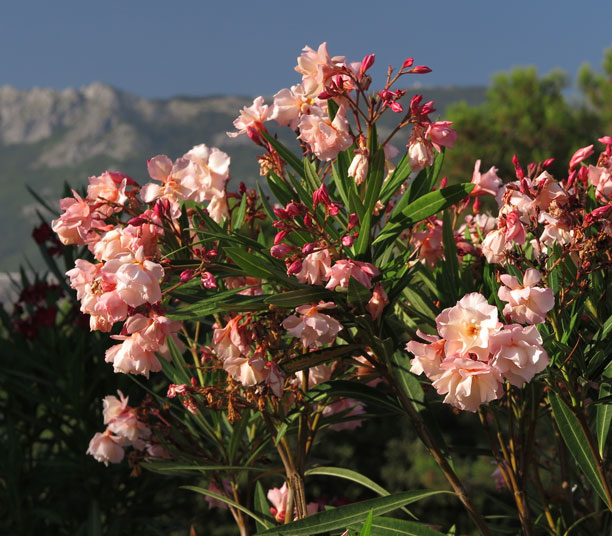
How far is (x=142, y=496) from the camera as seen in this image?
6.87 feet

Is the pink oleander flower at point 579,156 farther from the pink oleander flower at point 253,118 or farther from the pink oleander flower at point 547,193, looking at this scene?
the pink oleander flower at point 253,118

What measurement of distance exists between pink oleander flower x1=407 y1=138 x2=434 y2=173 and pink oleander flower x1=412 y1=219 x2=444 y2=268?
20 centimetres

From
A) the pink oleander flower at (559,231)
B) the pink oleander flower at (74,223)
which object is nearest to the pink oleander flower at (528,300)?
the pink oleander flower at (559,231)

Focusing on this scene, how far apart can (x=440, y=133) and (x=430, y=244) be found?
230mm

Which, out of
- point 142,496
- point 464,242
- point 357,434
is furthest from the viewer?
point 357,434

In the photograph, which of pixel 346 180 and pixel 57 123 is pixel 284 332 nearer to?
pixel 346 180

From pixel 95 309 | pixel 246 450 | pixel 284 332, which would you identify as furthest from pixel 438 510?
pixel 95 309

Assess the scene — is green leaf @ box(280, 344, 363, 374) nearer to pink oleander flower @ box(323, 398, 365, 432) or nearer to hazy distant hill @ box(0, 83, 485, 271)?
pink oleander flower @ box(323, 398, 365, 432)

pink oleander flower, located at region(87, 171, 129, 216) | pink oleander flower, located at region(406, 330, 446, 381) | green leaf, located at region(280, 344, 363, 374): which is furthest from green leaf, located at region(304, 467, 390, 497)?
pink oleander flower, located at region(87, 171, 129, 216)

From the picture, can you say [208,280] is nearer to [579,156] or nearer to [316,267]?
[316,267]

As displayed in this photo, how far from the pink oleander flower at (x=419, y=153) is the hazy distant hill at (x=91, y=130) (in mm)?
84571

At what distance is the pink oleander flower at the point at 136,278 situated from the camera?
76 cm

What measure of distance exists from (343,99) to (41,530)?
6.41ft

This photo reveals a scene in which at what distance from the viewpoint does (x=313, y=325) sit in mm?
808
